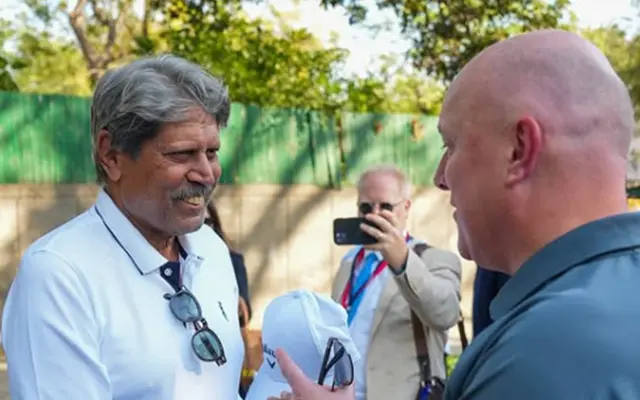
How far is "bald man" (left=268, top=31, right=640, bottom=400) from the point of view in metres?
1.08

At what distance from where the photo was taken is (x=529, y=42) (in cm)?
130

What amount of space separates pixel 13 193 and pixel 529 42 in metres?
7.24

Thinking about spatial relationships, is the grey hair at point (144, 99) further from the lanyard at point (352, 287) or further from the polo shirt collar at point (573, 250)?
the lanyard at point (352, 287)

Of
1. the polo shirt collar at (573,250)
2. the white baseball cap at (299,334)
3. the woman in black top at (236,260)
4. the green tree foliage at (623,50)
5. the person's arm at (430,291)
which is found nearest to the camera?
the polo shirt collar at (573,250)

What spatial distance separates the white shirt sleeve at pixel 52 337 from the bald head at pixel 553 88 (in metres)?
1.04

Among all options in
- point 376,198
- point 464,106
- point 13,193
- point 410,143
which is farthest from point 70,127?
point 464,106

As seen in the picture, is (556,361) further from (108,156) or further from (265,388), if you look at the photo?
(108,156)

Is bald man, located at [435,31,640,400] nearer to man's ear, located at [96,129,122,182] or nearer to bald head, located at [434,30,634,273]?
bald head, located at [434,30,634,273]

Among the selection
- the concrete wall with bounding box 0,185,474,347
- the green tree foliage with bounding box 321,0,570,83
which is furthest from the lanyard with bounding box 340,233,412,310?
Answer: the green tree foliage with bounding box 321,0,570,83

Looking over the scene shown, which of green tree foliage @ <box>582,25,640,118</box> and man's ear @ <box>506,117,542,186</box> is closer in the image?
man's ear @ <box>506,117,542,186</box>

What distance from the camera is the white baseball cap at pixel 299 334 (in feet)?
6.50

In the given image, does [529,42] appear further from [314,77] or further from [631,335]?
[314,77]

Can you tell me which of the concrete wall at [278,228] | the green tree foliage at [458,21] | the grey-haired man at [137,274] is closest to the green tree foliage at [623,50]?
the green tree foliage at [458,21]

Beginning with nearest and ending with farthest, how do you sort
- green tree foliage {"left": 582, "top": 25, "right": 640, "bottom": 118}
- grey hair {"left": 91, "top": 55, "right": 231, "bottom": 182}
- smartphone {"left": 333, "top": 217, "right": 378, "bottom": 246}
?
grey hair {"left": 91, "top": 55, "right": 231, "bottom": 182} → smartphone {"left": 333, "top": 217, "right": 378, "bottom": 246} → green tree foliage {"left": 582, "top": 25, "right": 640, "bottom": 118}
